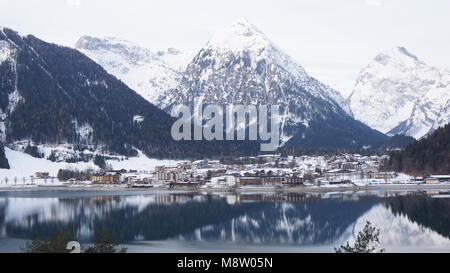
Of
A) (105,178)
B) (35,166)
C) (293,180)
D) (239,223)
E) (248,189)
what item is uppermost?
(35,166)

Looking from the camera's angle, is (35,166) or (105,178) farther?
(35,166)

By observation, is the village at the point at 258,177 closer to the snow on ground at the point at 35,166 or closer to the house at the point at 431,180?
the house at the point at 431,180

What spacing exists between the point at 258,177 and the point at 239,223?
7782 centimetres

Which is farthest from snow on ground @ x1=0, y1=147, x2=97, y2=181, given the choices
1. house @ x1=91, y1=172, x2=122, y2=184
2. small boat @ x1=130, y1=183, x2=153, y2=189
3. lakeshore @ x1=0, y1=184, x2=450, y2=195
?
small boat @ x1=130, y1=183, x2=153, y2=189

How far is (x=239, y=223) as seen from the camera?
65625 mm

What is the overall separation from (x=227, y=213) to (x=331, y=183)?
5881cm

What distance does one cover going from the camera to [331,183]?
131 metres

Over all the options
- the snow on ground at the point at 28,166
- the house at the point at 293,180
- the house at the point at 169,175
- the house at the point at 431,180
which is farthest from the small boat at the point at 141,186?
the house at the point at 431,180

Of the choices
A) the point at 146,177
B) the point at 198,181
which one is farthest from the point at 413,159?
the point at 146,177

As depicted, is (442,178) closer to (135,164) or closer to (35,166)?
(135,164)

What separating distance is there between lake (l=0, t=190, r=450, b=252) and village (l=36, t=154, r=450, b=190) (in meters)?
39.2

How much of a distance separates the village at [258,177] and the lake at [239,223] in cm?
3915

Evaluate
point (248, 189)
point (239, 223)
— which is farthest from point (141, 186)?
point (239, 223)
